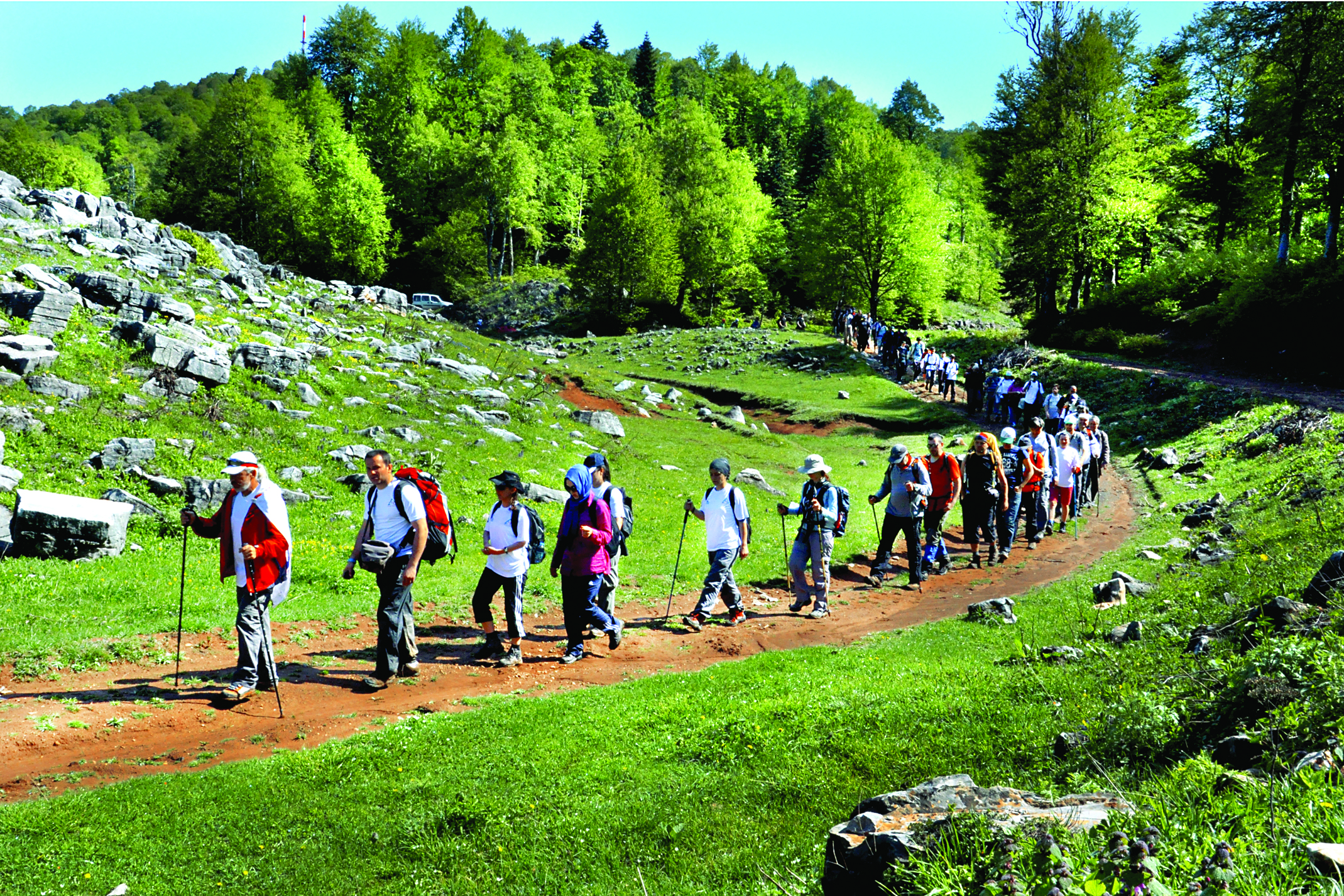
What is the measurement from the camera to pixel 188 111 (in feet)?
495

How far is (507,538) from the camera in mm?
11109

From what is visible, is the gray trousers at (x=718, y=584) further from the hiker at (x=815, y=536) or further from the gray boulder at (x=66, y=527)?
the gray boulder at (x=66, y=527)

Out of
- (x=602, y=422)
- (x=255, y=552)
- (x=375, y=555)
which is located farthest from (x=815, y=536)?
(x=602, y=422)

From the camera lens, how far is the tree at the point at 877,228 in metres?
55.7

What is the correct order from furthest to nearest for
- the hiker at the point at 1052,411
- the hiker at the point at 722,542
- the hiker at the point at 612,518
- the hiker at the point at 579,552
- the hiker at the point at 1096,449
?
1. the hiker at the point at 1052,411
2. the hiker at the point at 1096,449
3. the hiker at the point at 722,542
4. the hiker at the point at 612,518
5. the hiker at the point at 579,552

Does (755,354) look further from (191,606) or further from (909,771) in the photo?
(909,771)

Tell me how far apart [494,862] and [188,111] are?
179248 millimetres

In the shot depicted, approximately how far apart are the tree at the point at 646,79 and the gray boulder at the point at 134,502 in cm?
11769

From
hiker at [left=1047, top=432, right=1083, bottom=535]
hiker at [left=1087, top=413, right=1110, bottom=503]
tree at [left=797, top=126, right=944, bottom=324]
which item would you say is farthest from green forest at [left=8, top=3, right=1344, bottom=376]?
hiker at [left=1047, top=432, right=1083, bottom=535]

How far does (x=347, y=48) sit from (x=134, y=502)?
98.2 meters

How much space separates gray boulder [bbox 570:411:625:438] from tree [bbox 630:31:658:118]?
341 ft

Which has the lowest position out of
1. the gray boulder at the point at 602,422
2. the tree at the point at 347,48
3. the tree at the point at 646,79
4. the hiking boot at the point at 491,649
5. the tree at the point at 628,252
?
the hiking boot at the point at 491,649

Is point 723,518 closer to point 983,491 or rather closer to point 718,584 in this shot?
point 718,584

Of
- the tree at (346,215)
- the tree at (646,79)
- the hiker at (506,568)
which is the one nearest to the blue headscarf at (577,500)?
the hiker at (506,568)
